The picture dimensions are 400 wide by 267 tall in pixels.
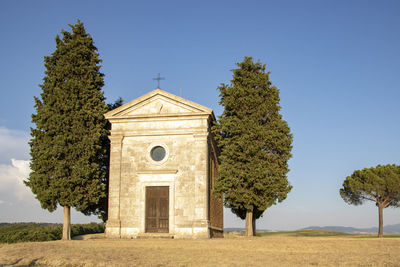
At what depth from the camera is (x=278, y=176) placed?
2402 centimetres

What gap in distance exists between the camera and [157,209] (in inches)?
976

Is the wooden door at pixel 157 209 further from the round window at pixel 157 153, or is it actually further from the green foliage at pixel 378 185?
the green foliage at pixel 378 185

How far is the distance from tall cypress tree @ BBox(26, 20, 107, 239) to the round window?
3.23m

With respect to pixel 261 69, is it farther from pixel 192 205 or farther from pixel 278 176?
pixel 192 205

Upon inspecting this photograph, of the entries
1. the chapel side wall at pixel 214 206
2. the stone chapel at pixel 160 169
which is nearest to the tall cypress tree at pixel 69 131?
the stone chapel at pixel 160 169

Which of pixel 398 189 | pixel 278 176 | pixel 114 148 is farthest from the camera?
pixel 398 189

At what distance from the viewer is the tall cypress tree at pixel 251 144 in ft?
78.0

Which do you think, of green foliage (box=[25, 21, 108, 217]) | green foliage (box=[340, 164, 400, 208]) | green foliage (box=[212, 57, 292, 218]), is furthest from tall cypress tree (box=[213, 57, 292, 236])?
green foliage (box=[340, 164, 400, 208])

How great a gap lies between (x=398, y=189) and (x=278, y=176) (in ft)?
64.2

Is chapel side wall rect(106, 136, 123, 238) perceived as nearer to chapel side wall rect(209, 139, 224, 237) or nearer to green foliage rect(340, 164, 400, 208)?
chapel side wall rect(209, 139, 224, 237)

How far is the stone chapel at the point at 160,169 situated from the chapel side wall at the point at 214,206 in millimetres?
549

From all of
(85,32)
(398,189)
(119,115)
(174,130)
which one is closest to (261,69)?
(174,130)

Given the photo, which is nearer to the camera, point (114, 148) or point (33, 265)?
point (33, 265)

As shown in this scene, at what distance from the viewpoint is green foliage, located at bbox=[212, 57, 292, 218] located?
23766 millimetres
